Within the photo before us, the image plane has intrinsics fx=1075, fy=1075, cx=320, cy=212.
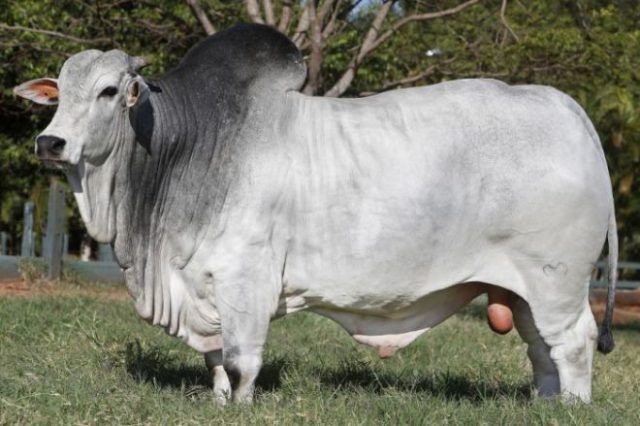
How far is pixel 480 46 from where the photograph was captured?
11922 mm

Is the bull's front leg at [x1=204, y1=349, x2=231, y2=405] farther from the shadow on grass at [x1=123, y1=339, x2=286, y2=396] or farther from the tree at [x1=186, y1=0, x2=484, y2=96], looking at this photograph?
the tree at [x1=186, y1=0, x2=484, y2=96]

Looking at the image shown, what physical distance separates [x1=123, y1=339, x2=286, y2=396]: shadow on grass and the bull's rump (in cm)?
88

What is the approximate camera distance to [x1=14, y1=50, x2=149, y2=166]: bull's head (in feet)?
13.7

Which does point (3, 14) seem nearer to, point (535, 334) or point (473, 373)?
point (473, 373)

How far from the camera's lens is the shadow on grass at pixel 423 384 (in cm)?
516

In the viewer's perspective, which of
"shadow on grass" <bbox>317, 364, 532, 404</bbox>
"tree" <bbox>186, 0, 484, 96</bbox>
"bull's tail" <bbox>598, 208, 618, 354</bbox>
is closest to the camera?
"bull's tail" <bbox>598, 208, 618, 354</bbox>

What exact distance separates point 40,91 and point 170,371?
1716 mm

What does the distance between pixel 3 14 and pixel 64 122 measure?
11.4 metres

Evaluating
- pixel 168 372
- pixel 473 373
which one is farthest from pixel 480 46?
pixel 168 372

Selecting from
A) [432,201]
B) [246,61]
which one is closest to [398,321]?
[432,201]

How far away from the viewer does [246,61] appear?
15.4 ft

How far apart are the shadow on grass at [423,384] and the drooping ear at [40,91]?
6.05 feet

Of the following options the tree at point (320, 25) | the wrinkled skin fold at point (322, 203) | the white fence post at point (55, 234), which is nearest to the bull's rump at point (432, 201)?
the wrinkled skin fold at point (322, 203)

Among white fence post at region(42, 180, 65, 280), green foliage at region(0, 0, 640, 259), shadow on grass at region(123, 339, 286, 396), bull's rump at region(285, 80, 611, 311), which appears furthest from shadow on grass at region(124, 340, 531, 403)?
white fence post at region(42, 180, 65, 280)
